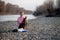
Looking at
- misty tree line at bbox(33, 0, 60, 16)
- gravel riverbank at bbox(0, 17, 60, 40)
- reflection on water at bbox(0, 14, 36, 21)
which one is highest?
misty tree line at bbox(33, 0, 60, 16)

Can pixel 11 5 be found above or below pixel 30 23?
above

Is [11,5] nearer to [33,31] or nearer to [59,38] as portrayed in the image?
[33,31]

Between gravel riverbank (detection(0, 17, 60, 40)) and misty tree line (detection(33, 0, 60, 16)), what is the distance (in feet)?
0.23

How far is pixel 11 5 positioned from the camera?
1889 millimetres

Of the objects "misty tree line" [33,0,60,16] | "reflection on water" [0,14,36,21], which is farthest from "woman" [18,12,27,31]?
"misty tree line" [33,0,60,16]

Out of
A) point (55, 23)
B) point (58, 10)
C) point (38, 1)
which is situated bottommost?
point (55, 23)

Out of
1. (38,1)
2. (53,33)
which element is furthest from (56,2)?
(53,33)

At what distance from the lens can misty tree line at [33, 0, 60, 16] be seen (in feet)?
6.22

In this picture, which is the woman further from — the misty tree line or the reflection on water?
the misty tree line

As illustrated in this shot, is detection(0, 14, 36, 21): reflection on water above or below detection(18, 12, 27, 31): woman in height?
above

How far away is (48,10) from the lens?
1.93 metres

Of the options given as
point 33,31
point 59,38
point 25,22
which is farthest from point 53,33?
point 25,22

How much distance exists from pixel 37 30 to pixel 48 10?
1.05 ft

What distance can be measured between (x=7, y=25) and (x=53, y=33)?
0.63m
